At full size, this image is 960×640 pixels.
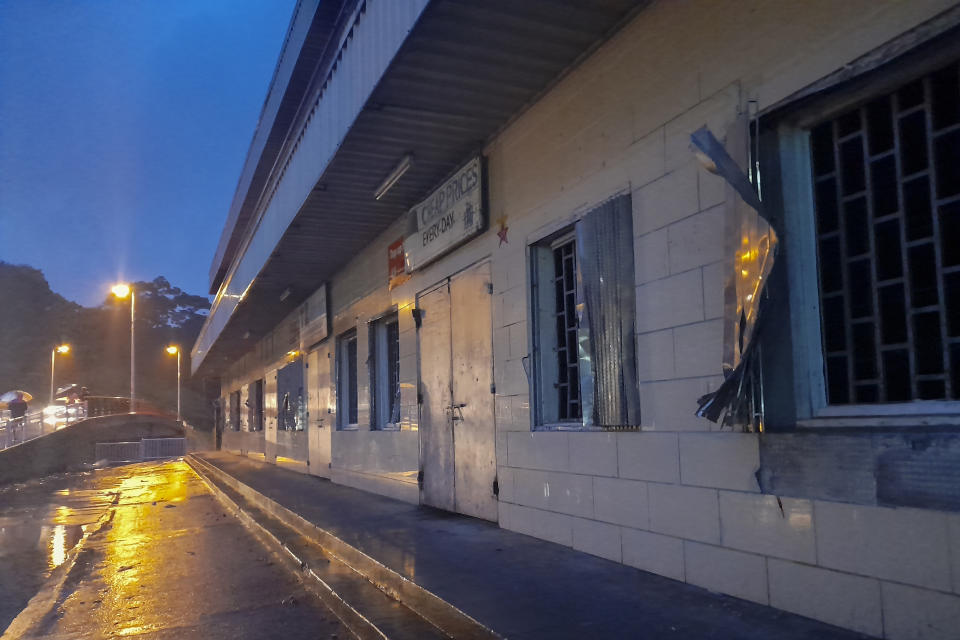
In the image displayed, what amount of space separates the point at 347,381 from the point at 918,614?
446 inches

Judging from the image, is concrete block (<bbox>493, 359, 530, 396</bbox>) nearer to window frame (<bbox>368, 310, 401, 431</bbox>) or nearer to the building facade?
the building facade

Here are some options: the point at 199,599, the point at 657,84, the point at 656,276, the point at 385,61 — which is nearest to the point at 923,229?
the point at 656,276

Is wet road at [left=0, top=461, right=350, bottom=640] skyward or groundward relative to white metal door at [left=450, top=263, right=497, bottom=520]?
groundward

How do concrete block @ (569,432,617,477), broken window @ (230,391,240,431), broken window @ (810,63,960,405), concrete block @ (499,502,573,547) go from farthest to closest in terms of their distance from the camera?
broken window @ (230,391,240,431) → concrete block @ (499,502,573,547) → concrete block @ (569,432,617,477) → broken window @ (810,63,960,405)

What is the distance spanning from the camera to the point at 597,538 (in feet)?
18.5

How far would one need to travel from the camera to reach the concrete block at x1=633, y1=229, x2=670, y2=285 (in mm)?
4980

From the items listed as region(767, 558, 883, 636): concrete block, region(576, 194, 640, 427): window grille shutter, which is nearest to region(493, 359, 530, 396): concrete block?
region(576, 194, 640, 427): window grille shutter

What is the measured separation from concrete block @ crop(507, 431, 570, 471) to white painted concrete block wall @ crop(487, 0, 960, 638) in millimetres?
22

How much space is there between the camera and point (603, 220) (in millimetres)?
5613

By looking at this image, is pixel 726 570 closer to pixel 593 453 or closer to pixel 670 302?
pixel 593 453

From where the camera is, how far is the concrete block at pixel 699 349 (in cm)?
446

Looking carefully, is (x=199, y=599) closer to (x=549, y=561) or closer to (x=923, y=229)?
(x=549, y=561)

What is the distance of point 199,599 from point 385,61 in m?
4.61

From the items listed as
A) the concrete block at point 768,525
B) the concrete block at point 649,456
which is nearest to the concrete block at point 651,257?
the concrete block at point 649,456
